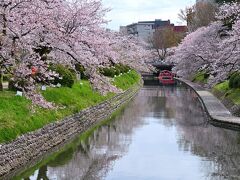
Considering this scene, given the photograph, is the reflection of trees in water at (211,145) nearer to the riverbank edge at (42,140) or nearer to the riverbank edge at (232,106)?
the riverbank edge at (232,106)

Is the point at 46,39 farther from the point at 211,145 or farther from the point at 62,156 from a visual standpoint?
the point at 211,145

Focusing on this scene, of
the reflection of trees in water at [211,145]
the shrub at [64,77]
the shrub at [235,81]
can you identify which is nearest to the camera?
the reflection of trees in water at [211,145]

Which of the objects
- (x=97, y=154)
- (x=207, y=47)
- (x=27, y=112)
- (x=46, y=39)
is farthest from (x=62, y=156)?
(x=207, y=47)

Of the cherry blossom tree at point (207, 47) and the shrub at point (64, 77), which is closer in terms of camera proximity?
the shrub at point (64, 77)

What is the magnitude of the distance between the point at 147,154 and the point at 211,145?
3.45m

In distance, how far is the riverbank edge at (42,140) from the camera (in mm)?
13828

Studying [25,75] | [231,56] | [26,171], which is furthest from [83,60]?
[231,56]

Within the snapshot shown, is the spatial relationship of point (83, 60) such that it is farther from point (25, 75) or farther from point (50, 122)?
point (25, 75)

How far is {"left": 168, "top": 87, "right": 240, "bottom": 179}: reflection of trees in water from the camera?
608 inches

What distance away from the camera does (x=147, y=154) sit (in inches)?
716

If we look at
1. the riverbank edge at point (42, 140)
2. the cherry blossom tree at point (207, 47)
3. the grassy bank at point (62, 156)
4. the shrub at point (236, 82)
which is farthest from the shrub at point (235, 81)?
the grassy bank at point (62, 156)

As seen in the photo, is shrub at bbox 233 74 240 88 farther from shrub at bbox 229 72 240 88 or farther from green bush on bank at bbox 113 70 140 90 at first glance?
green bush on bank at bbox 113 70 140 90

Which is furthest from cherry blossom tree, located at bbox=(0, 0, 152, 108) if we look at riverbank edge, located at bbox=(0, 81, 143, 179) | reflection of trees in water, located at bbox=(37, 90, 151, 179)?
reflection of trees in water, located at bbox=(37, 90, 151, 179)

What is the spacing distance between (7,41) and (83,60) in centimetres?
491
